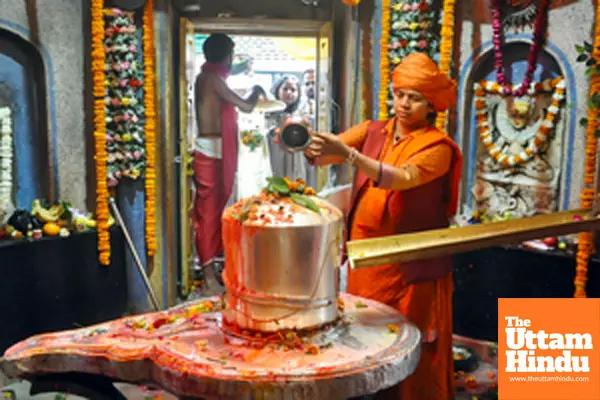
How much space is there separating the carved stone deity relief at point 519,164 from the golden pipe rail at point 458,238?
1499 mm

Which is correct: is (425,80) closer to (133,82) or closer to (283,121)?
(283,121)

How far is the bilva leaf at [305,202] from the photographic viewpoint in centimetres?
241

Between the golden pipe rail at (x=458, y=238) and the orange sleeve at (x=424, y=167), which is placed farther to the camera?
the orange sleeve at (x=424, y=167)

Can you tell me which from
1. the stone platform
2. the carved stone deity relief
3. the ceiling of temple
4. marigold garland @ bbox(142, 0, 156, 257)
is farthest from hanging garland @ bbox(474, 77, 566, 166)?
marigold garland @ bbox(142, 0, 156, 257)

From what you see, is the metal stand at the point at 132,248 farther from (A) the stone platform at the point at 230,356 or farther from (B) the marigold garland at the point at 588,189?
(B) the marigold garland at the point at 588,189

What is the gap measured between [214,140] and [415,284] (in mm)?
2825

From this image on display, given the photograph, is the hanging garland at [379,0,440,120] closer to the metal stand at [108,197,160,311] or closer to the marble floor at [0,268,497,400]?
the marble floor at [0,268,497,400]

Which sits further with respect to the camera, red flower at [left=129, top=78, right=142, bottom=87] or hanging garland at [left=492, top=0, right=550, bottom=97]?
red flower at [left=129, top=78, right=142, bottom=87]

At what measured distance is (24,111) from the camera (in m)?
4.73

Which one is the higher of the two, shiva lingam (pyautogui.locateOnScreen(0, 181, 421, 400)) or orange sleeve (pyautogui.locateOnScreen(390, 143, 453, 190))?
orange sleeve (pyautogui.locateOnScreen(390, 143, 453, 190))

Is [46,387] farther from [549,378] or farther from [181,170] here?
[181,170]

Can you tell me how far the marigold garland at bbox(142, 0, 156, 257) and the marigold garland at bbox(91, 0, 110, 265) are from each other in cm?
33

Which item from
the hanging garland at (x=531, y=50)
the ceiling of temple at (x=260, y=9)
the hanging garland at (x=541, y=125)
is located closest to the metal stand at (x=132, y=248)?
the ceiling of temple at (x=260, y=9)

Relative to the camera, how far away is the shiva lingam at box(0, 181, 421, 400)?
2.05m
